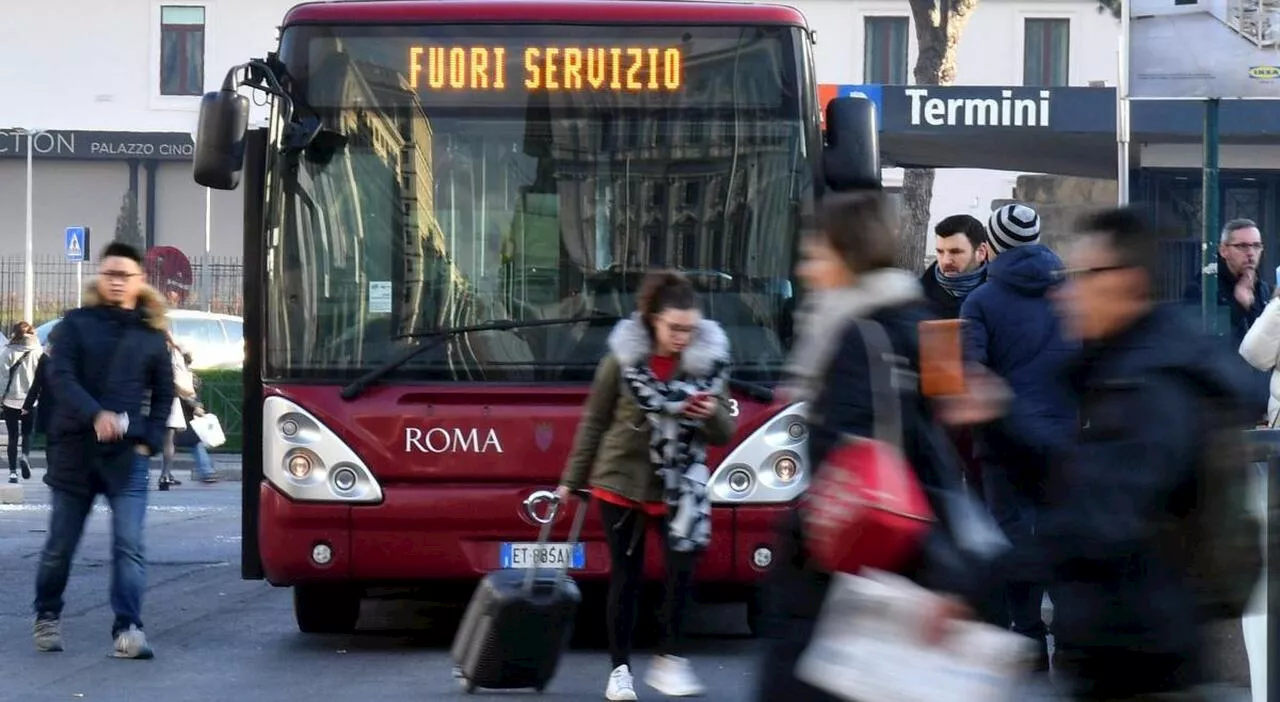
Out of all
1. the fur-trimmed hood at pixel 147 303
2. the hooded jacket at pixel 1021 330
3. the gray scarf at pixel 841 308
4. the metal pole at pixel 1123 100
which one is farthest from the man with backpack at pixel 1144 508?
the metal pole at pixel 1123 100

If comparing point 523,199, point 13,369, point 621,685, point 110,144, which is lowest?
point 621,685

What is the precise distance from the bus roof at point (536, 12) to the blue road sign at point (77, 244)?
23.6m

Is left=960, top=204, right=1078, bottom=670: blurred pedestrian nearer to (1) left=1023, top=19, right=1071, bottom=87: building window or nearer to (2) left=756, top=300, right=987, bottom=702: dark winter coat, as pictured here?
(2) left=756, top=300, right=987, bottom=702: dark winter coat

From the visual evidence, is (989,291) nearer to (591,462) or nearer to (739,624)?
(591,462)

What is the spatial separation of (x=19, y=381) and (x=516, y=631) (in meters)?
14.9

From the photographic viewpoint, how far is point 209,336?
2922 cm

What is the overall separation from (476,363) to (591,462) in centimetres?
114

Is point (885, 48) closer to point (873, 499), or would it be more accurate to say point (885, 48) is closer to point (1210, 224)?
point (1210, 224)

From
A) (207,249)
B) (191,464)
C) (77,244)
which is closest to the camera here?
(191,464)

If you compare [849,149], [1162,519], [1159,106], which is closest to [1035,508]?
[849,149]

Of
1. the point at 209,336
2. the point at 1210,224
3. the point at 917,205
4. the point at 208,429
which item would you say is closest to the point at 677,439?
the point at 1210,224

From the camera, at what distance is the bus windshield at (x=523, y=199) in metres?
8.92

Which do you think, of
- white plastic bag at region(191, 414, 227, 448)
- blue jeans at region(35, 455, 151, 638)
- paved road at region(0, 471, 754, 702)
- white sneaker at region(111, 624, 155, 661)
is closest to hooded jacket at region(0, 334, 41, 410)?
white plastic bag at region(191, 414, 227, 448)

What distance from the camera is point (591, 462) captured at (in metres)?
7.98
